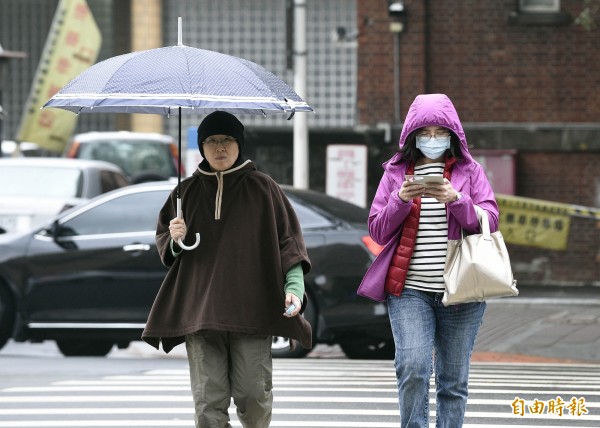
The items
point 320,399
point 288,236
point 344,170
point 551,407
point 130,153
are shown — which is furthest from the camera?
point 130,153

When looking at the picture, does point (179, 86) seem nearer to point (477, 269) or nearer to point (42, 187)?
point (477, 269)

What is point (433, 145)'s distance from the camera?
21.1 ft

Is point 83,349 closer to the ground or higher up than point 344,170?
closer to the ground

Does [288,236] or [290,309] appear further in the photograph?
[288,236]

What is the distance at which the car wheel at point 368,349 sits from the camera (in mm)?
13125

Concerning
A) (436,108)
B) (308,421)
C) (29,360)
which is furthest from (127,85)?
(29,360)

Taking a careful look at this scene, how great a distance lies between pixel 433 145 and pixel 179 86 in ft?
3.71

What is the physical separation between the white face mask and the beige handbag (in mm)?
296

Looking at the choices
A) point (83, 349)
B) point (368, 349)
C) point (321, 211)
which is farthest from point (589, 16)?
point (83, 349)

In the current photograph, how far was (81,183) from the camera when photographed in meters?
17.5

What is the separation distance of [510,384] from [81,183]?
327 inches

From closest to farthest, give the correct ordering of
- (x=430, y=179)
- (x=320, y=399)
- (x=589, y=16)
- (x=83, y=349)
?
(x=430, y=179), (x=320, y=399), (x=83, y=349), (x=589, y=16)

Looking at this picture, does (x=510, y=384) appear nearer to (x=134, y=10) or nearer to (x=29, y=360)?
(x=29, y=360)

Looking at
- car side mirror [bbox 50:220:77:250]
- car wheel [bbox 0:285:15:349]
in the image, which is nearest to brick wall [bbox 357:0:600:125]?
car side mirror [bbox 50:220:77:250]
